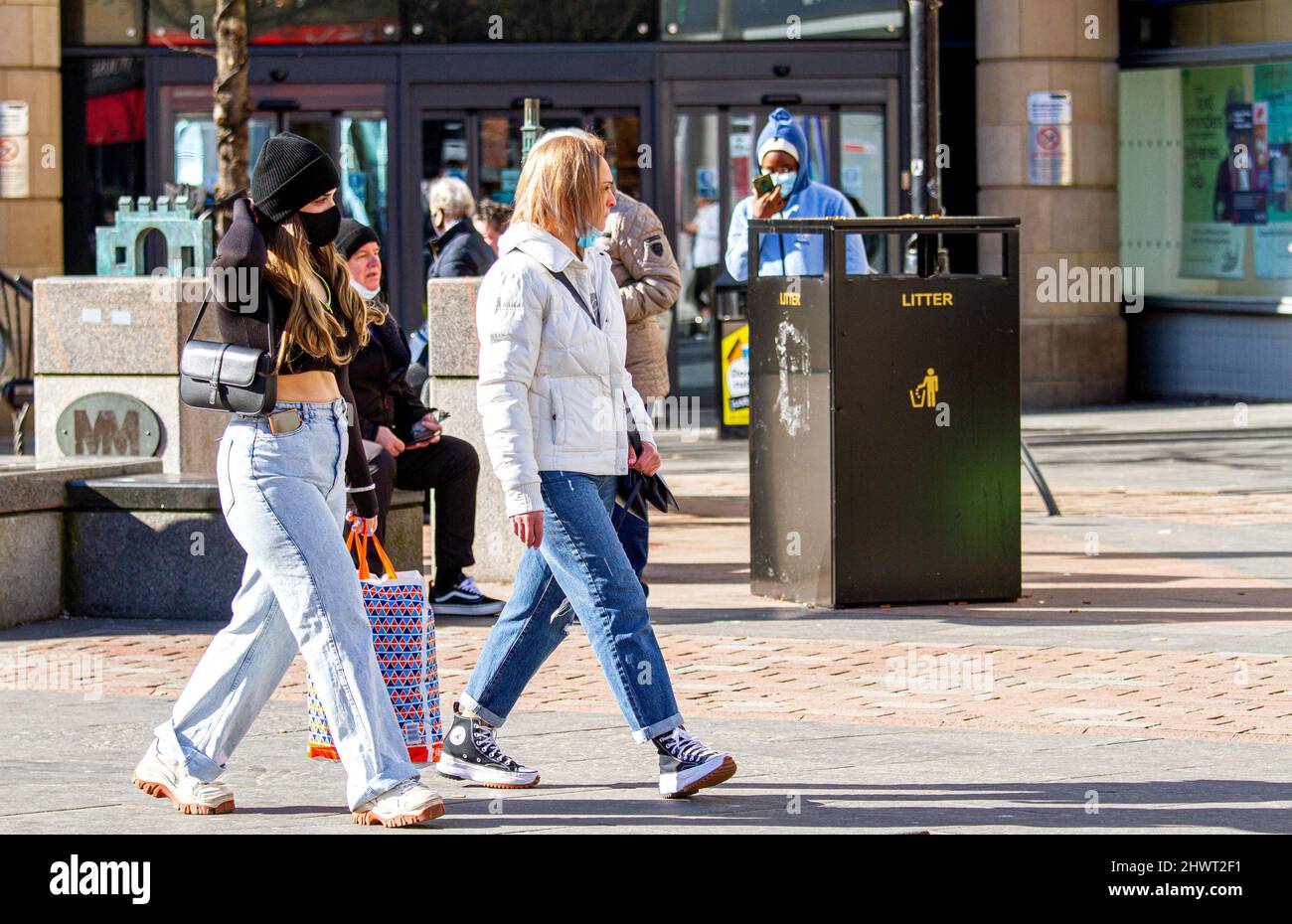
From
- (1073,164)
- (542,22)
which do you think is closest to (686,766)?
(542,22)

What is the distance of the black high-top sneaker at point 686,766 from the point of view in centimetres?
585

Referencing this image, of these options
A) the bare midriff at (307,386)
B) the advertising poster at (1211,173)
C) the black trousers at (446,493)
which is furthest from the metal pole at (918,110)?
the advertising poster at (1211,173)

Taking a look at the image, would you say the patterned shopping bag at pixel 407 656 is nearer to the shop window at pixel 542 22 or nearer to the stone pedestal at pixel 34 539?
the stone pedestal at pixel 34 539

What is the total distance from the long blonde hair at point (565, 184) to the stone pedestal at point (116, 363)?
177 inches

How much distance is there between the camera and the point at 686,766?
5.86 metres

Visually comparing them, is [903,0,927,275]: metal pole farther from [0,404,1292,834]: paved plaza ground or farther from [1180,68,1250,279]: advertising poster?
[1180,68,1250,279]: advertising poster

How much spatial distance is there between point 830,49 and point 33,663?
11.4 m

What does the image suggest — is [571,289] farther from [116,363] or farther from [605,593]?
[116,363]

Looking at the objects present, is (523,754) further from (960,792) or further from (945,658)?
(945,658)

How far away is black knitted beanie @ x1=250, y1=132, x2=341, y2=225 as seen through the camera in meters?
5.67

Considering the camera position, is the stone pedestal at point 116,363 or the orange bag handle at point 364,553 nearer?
the orange bag handle at point 364,553

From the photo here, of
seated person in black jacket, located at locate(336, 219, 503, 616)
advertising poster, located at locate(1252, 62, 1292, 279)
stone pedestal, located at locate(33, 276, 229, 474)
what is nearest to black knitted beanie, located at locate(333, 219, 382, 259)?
seated person in black jacket, located at locate(336, 219, 503, 616)

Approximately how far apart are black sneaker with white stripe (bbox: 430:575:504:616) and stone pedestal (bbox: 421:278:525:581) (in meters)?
0.53

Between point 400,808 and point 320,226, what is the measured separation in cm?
151
